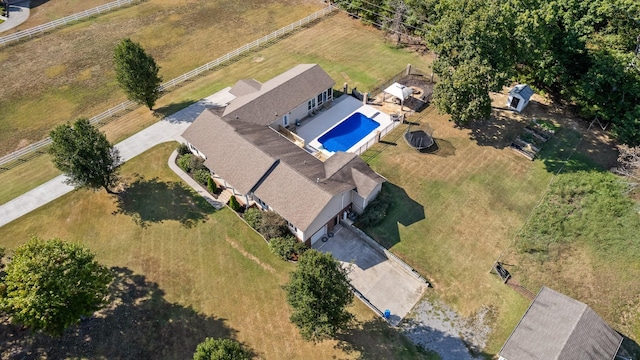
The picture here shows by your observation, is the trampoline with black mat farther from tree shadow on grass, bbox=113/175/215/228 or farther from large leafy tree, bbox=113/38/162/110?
large leafy tree, bbox=113/38/162/110

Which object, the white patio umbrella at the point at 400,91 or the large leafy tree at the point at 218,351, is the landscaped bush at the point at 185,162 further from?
the white patio umbrella at the point at 400,91

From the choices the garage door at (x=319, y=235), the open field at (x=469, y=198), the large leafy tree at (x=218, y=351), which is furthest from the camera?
the garage door at (x=319, y=235)

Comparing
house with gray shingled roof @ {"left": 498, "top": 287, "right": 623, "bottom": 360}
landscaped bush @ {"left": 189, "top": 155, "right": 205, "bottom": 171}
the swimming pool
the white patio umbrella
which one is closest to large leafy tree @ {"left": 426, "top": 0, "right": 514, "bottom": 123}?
the white patio umbrella

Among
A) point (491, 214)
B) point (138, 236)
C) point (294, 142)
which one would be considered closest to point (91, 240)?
point (138, 236)

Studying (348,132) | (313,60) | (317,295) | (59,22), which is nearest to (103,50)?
(59,22)

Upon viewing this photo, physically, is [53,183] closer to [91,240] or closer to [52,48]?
[91,240]

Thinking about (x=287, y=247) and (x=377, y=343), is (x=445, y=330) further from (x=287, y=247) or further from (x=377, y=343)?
(x=287, y=247)

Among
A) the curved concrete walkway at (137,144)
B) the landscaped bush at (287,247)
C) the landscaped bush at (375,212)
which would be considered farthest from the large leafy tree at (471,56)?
the curved concrete walkway at (137,144)
